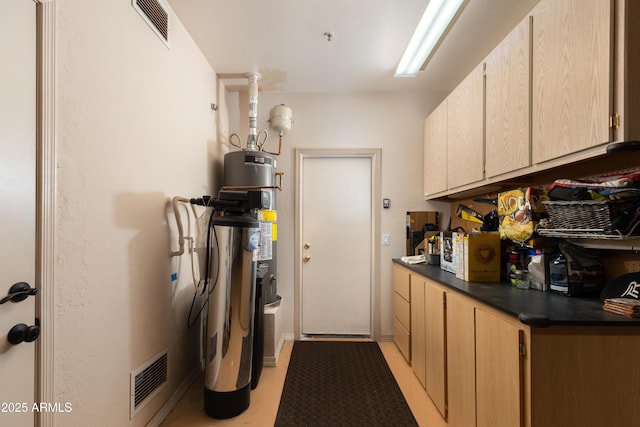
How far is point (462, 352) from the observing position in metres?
1.45

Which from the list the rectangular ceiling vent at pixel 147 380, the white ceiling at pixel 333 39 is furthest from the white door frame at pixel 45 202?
the white ceiling at pixel 333 39

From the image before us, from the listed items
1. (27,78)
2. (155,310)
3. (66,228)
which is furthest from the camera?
(155,310)

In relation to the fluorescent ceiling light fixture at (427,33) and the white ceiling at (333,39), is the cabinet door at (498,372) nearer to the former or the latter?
the fluorescent ceiling light fixture at (427,33)

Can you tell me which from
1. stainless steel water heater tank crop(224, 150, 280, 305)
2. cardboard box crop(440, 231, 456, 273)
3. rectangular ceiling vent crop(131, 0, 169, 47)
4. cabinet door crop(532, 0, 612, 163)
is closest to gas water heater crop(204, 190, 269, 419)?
stainless steel water heater tank crop(224, 150, 280, 305)

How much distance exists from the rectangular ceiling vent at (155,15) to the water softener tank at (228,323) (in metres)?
1.23

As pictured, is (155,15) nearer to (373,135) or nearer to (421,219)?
(373,135)

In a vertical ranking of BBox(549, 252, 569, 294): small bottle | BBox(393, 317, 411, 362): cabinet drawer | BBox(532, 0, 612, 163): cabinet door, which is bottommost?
BBox(393, 317, 411, 362): cabinet drawer

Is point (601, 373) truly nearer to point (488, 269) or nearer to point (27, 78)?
point (488, 269)

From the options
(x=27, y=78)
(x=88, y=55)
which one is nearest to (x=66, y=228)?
(x=27, y=78)

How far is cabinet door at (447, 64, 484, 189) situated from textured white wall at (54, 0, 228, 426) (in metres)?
2.14

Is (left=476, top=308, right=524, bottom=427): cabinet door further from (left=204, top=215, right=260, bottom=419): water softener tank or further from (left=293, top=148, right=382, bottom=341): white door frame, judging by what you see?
(left=293, top=148, right=382, bottom=341): white door frame

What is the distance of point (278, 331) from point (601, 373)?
2.21 m

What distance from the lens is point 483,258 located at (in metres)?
1.71

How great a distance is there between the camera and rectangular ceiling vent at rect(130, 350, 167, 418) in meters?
1.47
